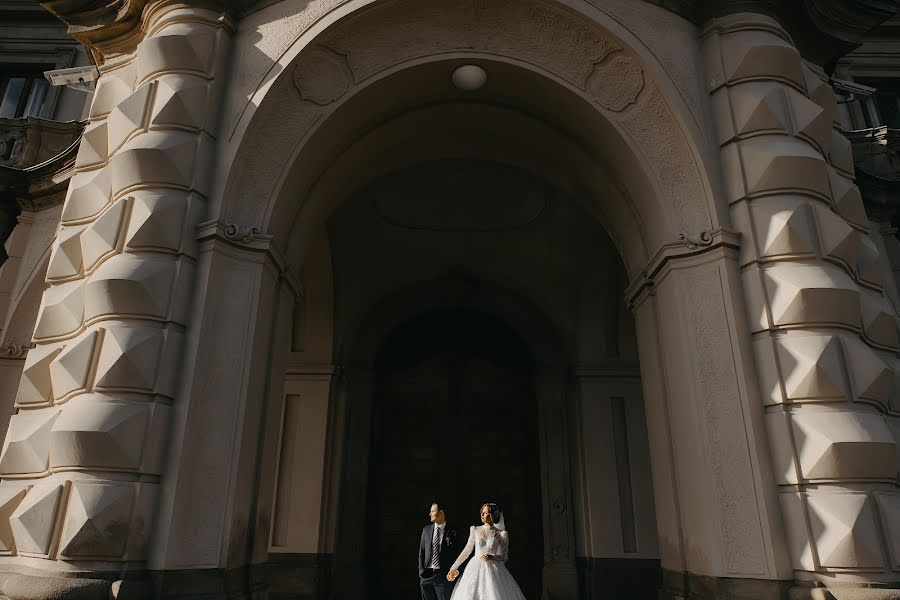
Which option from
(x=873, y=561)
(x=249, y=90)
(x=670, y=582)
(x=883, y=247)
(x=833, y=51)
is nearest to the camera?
(x=873, y=561)

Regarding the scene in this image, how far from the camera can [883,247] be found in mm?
9648

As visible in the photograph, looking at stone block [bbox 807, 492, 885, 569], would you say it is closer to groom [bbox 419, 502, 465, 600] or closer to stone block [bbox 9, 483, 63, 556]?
groom [bbox 419, 502, 465, 600]

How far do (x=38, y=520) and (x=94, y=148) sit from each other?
3.90 meters

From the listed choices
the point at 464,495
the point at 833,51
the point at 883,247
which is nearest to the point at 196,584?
the point at 464,495

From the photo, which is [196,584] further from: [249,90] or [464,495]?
[464,495]

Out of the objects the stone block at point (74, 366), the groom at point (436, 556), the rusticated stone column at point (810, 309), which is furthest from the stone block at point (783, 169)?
the stone block at point (74, 366)

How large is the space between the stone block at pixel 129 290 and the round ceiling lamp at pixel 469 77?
3.74 meters

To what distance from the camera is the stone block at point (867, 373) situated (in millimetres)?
5508

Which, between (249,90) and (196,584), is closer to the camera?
(196,584)

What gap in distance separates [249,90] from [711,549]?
6183mm

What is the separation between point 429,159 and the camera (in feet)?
27.3

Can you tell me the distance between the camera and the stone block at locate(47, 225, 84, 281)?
6309 millimetres

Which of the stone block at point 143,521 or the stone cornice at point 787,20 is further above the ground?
the stone cornice at point 787,20

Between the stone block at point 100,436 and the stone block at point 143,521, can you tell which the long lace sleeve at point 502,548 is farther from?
the stone block at point 100,436
